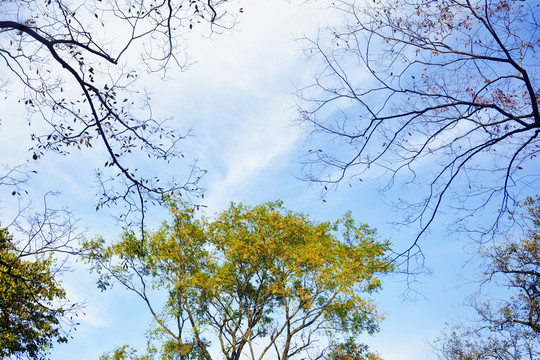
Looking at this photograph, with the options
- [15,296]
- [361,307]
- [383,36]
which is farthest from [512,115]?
[15,296]

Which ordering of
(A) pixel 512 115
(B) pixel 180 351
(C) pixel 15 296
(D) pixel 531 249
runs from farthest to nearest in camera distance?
(B) pixel 180 351, (D) pixel 531 249, (C) pixel 15 296, (A) pixel 512 115

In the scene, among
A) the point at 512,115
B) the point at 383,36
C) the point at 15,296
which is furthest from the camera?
the point at 15,296

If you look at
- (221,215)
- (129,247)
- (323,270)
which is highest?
(221,215)

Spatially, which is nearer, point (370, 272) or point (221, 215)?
point (370, 272)

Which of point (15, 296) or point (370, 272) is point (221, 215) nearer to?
point (370, 272)

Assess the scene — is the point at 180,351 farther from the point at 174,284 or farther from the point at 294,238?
the point at 294,238

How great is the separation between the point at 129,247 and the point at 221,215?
12.7 feet

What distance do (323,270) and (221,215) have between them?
4851 mm

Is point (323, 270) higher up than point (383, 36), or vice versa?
point (323, 270)

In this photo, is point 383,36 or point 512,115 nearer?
point 512,115

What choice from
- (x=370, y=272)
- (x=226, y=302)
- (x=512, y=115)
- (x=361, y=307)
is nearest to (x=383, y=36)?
(x=512, y=115)

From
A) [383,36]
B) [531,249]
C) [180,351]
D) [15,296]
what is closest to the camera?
[383,36]

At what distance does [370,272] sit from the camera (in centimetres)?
1544

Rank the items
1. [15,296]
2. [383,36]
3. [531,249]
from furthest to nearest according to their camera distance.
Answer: [531,249]
[15,296]
[383,36]
